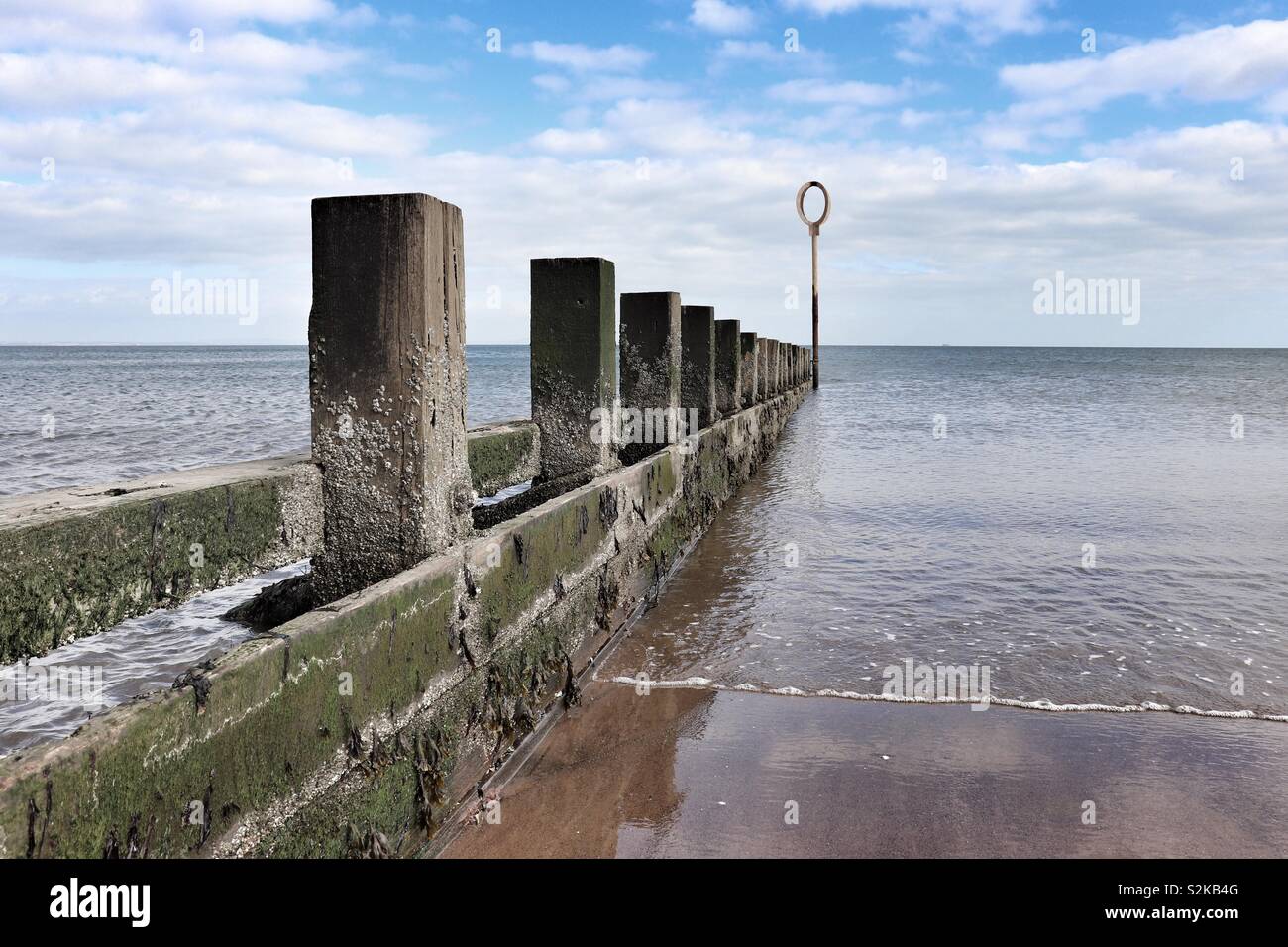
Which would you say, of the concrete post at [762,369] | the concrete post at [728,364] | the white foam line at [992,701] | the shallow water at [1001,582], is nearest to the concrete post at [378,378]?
the white foam line at [992,701]

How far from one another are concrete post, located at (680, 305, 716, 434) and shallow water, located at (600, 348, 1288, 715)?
Answer: 1111 millimetres

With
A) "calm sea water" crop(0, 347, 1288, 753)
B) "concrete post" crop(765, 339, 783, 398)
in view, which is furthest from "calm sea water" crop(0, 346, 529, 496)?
"concrete post" crop(765, 339, 783, 398)

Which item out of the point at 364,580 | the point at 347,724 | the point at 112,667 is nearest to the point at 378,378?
the point at 364,580

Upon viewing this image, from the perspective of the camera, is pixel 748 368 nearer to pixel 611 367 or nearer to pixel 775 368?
pixel 775 368

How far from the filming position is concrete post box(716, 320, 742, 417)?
11312 millimetres

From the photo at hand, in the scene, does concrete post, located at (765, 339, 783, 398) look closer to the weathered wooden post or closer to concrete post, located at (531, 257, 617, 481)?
the weathered wooden post

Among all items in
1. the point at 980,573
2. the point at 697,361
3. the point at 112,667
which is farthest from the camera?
the point at 697,361

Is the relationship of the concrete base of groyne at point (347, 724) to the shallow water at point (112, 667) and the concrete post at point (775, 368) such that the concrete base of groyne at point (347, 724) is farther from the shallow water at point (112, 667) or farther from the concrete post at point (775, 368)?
the concrete post at point (775, 368)

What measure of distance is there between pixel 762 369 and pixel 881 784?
13.0m

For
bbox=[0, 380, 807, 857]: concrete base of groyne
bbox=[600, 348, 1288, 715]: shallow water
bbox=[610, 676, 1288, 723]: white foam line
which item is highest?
bbox=[0, 380, 807, 857]: concrete base of groyne

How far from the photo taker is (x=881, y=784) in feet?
10.4

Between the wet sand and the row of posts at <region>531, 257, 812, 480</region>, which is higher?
the row of posts at <region>531, 257, 812, 480</region>
